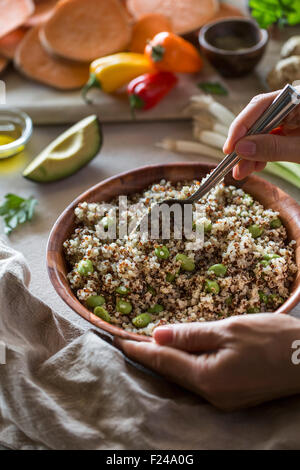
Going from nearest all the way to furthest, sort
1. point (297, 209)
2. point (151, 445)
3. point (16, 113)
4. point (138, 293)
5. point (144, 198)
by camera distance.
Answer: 1. point (151, 445)
2. point (138, 293)
3. point (297, 209)
4. point (144, 198)
5. point (16, 113)

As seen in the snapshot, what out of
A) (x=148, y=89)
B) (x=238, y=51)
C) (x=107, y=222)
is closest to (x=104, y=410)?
(x=107, y=222)

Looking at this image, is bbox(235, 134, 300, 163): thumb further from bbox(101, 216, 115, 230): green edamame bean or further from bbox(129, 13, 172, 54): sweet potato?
bbox(129, 13, 172, 54): sweet potato

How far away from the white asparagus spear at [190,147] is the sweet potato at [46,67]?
0.59 meters

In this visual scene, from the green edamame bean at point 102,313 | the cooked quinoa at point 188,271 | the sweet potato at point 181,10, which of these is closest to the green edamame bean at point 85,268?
the cooked quinoa at point 188,271

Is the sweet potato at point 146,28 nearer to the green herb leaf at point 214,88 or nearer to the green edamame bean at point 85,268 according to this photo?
the green herb leaf at point 214,88

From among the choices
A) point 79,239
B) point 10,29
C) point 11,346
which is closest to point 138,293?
point 79,239

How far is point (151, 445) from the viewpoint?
3.84ft

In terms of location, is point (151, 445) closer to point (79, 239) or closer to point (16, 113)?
point (79, 239)

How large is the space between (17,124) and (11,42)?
632 mm

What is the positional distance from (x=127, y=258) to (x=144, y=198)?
12.1 inches

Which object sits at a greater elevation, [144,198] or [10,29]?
[10,29]

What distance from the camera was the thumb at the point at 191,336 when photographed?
4.05ft

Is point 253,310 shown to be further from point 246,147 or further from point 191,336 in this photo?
point 246,147

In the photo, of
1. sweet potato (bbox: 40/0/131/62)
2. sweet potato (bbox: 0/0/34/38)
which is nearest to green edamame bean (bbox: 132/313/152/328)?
sweet potato (bbox: 40/0/131/62)
